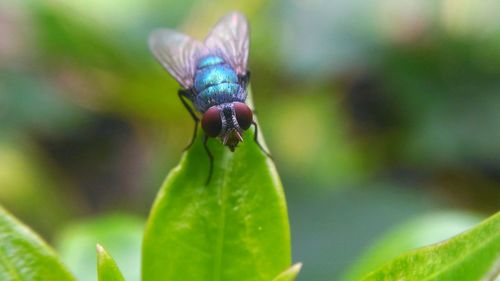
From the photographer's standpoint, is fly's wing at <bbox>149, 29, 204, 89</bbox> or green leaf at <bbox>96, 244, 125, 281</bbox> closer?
green leaf at <bbox>96, 244, 125, 281</bbox>

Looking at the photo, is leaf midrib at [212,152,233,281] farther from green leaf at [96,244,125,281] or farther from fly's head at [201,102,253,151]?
green leaf at [96,244,125,281]

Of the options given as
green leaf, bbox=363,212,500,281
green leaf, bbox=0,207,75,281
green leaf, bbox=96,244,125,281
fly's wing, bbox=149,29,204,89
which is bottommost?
green leaf, bbox=363,212,500,281

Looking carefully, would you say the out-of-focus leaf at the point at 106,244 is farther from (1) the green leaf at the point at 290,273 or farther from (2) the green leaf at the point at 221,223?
(1) the green leaf at the point at 290,273

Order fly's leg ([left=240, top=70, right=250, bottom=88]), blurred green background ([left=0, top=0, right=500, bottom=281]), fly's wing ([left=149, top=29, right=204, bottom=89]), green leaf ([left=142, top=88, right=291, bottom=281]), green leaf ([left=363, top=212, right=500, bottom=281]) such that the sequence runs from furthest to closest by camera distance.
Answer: blurred green background ([left=0, top=0, right=500, bottom=281])
fly's wing ([left=149, top=29, right=204, bottom=89])
fly's leg ([left=240, top=70, right=250, bottom=88])
green leaf ([left=142, top=88, right=291, bottom=281])
green leaf ([left=363, top=212, right=500, bottom=281])

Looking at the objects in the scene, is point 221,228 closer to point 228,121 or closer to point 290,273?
point 290,273

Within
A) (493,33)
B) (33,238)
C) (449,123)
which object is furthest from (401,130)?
(33,238)

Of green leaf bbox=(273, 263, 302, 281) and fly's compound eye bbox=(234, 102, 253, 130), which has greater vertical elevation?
fly's compound eye bbox=(234, 102, 253, 130)

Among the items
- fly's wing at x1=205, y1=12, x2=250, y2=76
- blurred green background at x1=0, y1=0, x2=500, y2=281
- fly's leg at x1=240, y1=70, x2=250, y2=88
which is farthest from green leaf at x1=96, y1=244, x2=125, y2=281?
blurred green background at x1=0, y1=0, x2=500, y2=281
